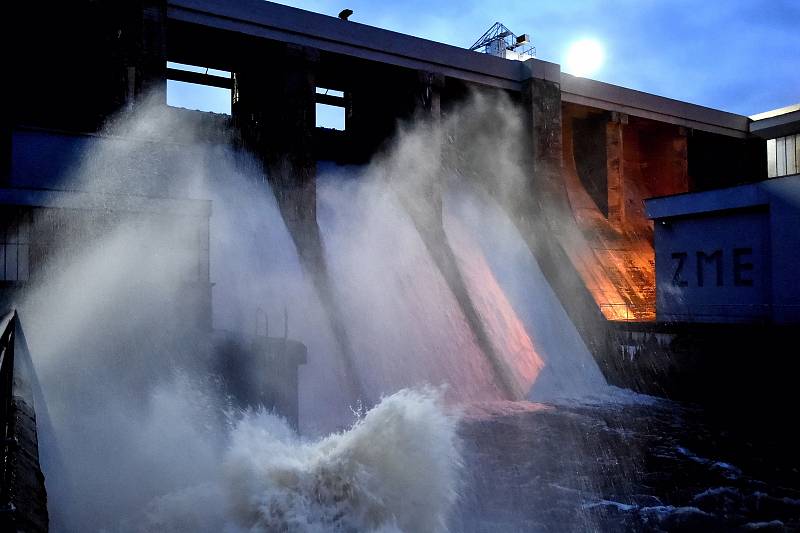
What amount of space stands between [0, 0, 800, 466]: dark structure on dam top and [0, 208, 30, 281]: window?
0.8 inches

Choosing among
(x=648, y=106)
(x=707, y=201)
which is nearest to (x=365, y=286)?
(x=707, y=201)

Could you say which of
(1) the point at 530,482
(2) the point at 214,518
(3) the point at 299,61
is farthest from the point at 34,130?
(1) the point at 530,482

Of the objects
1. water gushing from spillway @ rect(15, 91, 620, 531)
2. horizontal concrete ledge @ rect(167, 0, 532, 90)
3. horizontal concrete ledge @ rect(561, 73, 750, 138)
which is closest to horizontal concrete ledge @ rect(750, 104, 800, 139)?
horizontal concrete ledge @ rect(561, 73, 750, 138)

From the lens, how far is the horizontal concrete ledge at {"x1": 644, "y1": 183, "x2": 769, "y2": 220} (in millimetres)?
15688

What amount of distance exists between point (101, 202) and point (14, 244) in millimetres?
1379

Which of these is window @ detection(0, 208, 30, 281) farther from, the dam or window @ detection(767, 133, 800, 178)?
window @ detection(767, 133, 800, 178)

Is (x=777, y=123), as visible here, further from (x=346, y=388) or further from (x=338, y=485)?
(x=338, y=485)

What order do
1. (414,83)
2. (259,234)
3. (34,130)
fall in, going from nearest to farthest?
1. (34,130)
2. (259,234)
3. (414,83)

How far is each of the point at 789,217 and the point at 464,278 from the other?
307 inches

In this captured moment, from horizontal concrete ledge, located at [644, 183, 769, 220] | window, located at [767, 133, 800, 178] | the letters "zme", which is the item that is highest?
window, located at [767, 133, 800, 178]

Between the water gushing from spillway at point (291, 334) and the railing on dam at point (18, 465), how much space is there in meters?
0.85

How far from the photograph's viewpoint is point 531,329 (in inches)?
650

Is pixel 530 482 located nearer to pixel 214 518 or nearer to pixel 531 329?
pixel 214 518

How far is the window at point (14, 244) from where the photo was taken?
372 inches
